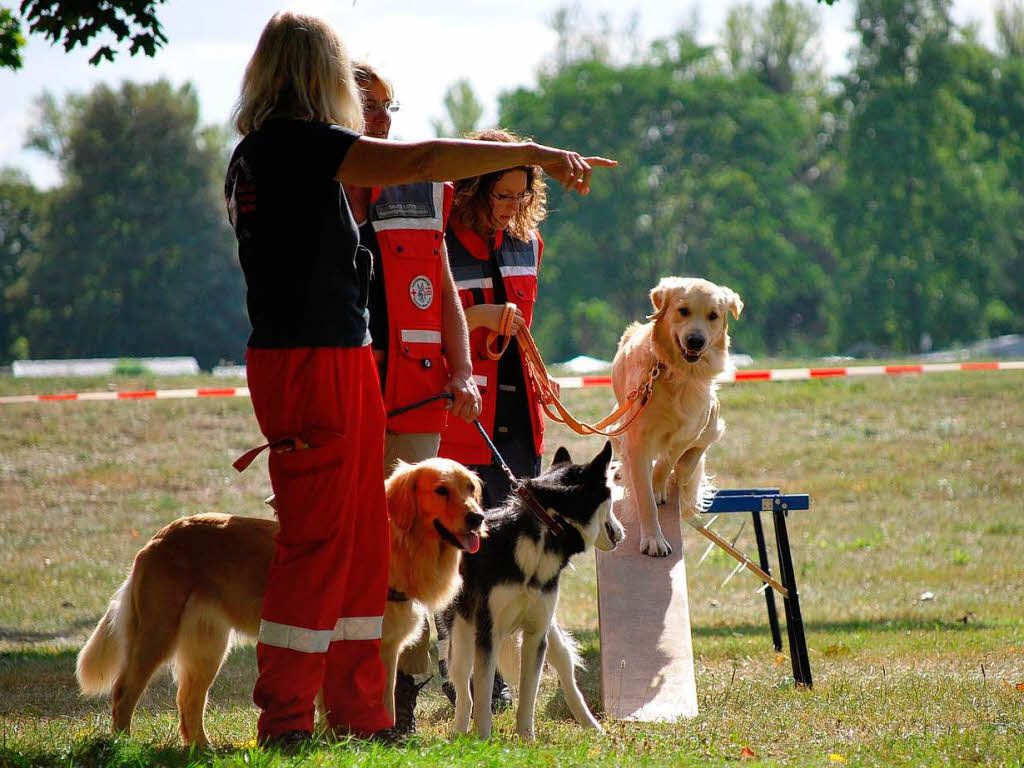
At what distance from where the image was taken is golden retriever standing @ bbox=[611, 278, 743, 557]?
6.45 m

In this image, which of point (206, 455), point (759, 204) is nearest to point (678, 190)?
point (759, 204)

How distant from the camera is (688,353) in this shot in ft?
21.2

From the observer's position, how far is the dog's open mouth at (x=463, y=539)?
4160 millimetres

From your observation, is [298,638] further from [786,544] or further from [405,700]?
[786,544]

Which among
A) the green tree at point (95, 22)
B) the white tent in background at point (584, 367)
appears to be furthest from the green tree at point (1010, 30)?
the green tree at point (95, 22)

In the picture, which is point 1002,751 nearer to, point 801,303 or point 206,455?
point 206,455

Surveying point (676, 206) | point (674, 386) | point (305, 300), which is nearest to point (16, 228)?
point (676, 206)

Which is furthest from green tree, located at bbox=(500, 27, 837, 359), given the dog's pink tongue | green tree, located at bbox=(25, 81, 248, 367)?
the dog's pink tongue

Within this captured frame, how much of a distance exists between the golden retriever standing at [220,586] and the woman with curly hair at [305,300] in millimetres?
479

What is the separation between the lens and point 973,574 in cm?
1045

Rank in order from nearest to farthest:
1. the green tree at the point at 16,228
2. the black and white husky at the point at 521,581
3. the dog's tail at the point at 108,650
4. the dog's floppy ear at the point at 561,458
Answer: the dog's tail at the point at 108,650 < the black and white husky at the point at 521,581 < the dog's floppy ear at the point at 561,458 < the green tree at the point at 16,228

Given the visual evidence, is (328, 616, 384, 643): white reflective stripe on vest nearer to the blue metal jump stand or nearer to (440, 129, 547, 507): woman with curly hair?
(440, 129, 547, 507): woman with curly hair

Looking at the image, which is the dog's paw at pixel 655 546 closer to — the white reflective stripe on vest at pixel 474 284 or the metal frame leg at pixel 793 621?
the metal frame leg at pixel 793 621

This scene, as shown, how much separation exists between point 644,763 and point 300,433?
1604 millimetres
